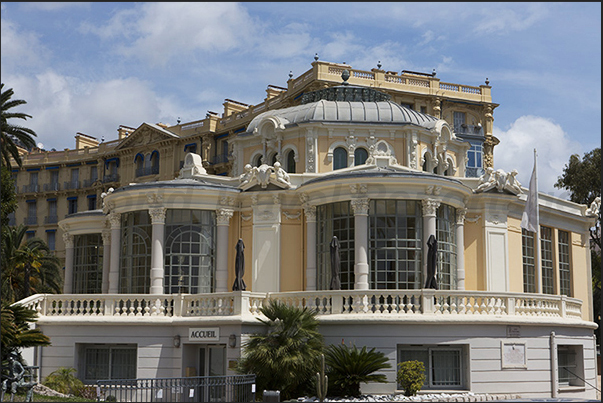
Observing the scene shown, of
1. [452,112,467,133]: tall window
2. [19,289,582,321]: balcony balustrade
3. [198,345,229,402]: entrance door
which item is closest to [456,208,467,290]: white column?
[19,289,582,321]: balcony balustrade

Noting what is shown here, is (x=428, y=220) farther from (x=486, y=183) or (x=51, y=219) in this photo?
(x=51, y=219)

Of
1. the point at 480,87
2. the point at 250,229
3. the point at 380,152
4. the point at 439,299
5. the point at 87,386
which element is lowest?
the point at 87,386

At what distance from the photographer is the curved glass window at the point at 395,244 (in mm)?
32312

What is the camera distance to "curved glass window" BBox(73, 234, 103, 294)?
1577 inches

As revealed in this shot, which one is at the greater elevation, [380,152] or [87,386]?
[380,152]

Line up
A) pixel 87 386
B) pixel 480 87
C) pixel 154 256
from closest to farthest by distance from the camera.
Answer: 1. pixel 87 386
2. pixel 154 256
3. pixel 480 87

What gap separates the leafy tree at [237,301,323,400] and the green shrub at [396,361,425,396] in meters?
2.65

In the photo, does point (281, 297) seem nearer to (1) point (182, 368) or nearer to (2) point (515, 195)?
(1) point (182, 368)

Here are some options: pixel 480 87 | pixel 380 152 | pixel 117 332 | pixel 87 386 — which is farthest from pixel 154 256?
pixel 480 87

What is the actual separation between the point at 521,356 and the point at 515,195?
983 cm

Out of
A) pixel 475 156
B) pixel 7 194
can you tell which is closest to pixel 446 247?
pixel 7 194

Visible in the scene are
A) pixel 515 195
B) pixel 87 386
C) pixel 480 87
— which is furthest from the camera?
pixel 480 87

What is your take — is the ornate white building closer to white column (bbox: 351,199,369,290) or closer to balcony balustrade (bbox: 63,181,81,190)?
white column (bbox: 351,199,369,290)

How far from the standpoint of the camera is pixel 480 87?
69.0 meters
